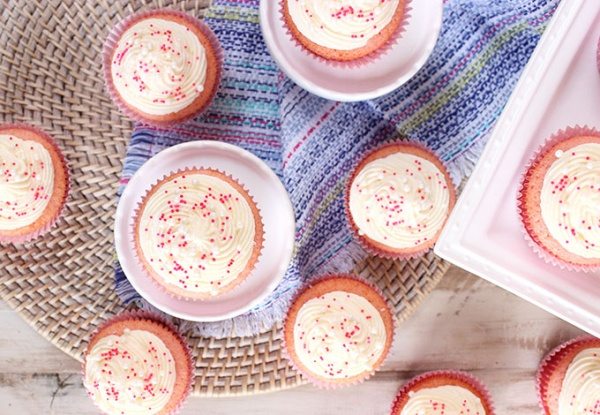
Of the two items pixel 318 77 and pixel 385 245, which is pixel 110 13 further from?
pixel 385 245

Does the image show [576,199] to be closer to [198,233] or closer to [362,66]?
[362,66]

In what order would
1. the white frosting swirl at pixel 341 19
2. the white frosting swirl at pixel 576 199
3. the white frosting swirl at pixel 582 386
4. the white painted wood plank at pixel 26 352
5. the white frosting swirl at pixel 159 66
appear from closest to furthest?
the white frosting swirl at pixel 576 199, the white frosting swirl at pixel 341 19, the white frosting swirl at pixel 159 66, the white frosting swirl at pixel 582 386, the white painted wood plank at pixel 26 352

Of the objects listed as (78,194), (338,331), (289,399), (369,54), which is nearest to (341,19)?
(369,54)

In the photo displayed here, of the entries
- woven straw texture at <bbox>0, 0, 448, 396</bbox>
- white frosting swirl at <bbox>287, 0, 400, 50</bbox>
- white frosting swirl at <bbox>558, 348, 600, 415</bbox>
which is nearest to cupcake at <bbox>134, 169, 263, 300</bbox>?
woven straw texture at <bbox>0, 0, 448, 396</bbox>

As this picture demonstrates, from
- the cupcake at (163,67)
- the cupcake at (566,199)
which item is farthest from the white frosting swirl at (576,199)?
the cupcake at (163,67)

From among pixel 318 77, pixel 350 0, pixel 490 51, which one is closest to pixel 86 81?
pixel 318 77

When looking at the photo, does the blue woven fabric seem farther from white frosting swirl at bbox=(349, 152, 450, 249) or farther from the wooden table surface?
the wooden table surface

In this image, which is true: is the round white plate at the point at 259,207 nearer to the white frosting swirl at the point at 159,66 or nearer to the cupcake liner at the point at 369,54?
the white frosting swirl at the point at 159,66
